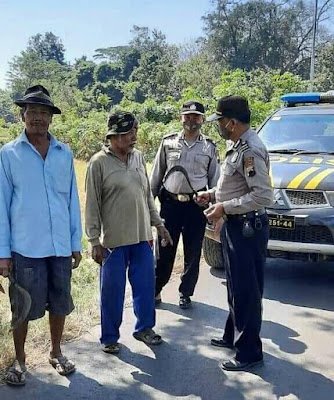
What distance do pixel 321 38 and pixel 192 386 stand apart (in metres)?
45.1

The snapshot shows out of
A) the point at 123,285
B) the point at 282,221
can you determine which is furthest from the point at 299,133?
the point at 123,285

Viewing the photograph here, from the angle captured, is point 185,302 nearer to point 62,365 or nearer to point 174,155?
point 174,155

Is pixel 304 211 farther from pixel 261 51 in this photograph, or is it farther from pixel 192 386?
pixel 261 51

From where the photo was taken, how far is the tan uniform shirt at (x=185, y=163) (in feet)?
15.2

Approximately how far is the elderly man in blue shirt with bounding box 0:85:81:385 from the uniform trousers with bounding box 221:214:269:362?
1.10 meters

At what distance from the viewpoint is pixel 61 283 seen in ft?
11.2

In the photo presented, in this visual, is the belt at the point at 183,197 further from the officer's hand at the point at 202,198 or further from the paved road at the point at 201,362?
the paved road at the point at 201,362

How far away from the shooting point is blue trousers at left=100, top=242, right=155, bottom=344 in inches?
153

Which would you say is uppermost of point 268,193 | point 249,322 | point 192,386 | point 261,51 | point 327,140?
point 261,51

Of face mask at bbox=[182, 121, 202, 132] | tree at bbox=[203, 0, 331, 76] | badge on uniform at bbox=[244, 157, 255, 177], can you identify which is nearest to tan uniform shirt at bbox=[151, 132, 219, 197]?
face mask at bbox=[182, 121, 202, 132]

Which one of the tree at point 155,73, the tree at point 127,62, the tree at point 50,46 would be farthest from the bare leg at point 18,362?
the tree at point 50,46

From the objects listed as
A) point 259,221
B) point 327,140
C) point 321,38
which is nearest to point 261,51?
point 321,38

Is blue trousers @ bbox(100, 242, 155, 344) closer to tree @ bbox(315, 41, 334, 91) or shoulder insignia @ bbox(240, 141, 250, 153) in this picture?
shoulder insignia @ bbox(240, 141, 250, 153)

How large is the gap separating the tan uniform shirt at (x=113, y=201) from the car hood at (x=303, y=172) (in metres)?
1.90
